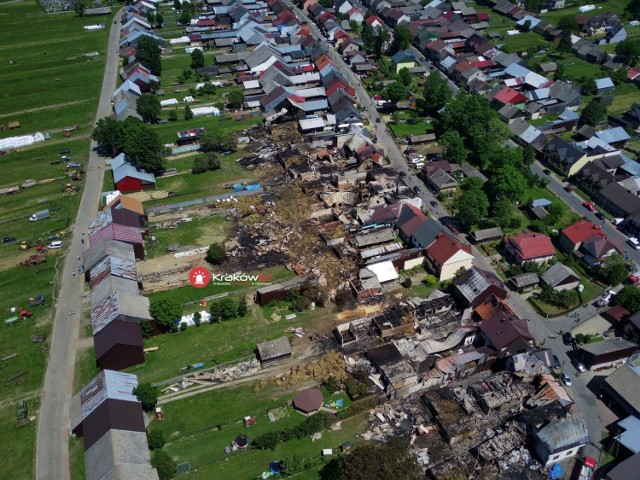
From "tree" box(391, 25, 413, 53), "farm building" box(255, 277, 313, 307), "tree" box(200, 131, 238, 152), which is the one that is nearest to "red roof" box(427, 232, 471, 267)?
"farm building" box(255, 277, 313, 307)

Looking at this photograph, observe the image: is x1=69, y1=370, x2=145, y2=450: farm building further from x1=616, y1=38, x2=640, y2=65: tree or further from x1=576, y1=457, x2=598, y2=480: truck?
x1=616, y1=38, x2=640, y2=65: tree

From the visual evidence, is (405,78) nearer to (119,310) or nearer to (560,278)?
(560,278)

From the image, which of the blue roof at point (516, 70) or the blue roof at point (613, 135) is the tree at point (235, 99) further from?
the blue roof at point (613, 135)

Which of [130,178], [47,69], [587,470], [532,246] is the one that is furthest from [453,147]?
[47,69]

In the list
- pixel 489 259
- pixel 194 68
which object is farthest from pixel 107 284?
pixel 194 68

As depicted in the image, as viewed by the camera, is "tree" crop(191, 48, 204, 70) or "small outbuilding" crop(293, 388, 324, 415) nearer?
"small outbuilding" crop(293, 388, 324, 415)

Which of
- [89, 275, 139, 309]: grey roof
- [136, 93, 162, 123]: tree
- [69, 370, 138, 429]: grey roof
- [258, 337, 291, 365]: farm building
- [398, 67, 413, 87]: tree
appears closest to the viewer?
[69, 370, 138, 429]: grey roof

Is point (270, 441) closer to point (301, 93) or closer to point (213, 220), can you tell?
point (213, 220)
